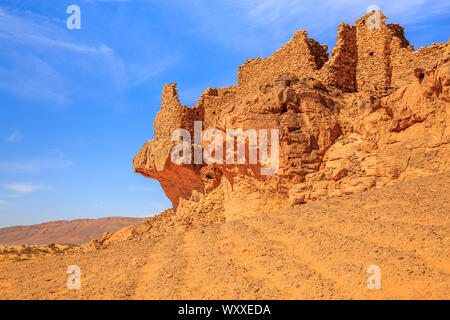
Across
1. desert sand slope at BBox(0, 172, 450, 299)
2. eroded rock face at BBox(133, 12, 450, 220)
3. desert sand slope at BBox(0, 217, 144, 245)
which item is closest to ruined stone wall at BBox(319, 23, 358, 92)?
eroded rock face at BBox(133, 12, 450, 220)

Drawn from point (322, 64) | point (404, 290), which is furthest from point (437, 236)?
point (322, 64)

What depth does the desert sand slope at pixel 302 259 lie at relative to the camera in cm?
462

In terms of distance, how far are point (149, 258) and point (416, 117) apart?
6778 millimetres

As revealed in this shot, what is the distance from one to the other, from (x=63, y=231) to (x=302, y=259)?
254 ft

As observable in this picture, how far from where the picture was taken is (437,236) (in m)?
5.14

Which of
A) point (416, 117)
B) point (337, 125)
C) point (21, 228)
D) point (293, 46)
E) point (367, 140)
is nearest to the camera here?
point (416, 117)

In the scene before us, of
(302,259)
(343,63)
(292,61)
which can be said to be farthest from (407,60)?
(302,259)

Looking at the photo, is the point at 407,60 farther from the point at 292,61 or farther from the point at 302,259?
the point at 302,259

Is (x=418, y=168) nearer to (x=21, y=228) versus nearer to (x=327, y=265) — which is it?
(x=327, y=265)

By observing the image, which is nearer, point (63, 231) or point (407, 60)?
point (407, 60)

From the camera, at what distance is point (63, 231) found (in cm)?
7475

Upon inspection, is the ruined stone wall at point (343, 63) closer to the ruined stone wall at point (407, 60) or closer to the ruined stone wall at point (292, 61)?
the ruined stone wall at point (292, 61)

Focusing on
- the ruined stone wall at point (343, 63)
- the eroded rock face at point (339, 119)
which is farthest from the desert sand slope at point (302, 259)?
the ruined stone wall at point (343, 63)

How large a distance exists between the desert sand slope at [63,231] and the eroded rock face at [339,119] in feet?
198
